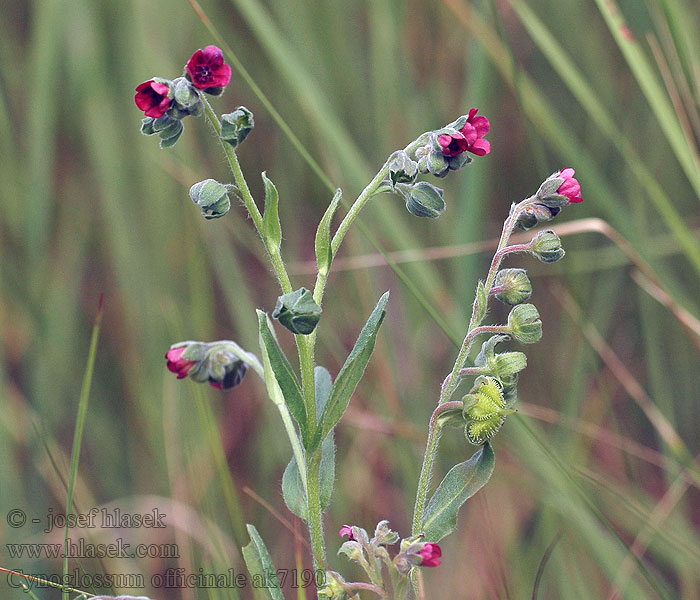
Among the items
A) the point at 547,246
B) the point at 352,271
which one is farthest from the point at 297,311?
the point at 352,271

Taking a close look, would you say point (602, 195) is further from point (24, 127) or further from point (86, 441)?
point (24, 127)

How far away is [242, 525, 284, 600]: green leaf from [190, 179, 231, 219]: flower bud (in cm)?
69

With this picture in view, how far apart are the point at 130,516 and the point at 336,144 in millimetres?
1579

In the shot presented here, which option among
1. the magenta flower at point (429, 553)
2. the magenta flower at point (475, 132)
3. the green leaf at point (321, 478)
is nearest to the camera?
the magenta flower at point (429, 553)

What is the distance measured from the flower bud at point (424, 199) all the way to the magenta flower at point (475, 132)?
0.39 ft

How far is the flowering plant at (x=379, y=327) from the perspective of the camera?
1606mm

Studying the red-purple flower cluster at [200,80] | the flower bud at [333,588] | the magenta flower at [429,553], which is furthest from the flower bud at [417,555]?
the red-purple flower cluster at [200,80]

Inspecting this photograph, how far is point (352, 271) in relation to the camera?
3602 mm

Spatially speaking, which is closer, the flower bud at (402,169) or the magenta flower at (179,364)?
the flower bud at (402,169)

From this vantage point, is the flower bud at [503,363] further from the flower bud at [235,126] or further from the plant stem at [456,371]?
the flower bud at [235,126]

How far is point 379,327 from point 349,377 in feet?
0.41

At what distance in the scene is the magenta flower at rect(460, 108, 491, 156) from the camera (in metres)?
1.64

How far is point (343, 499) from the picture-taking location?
325 centimetres

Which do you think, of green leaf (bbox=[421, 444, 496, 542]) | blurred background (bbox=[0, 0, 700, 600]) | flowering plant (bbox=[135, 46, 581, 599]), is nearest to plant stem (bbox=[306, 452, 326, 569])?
flowering plant (bbox=[135, 46, 581, 599])
